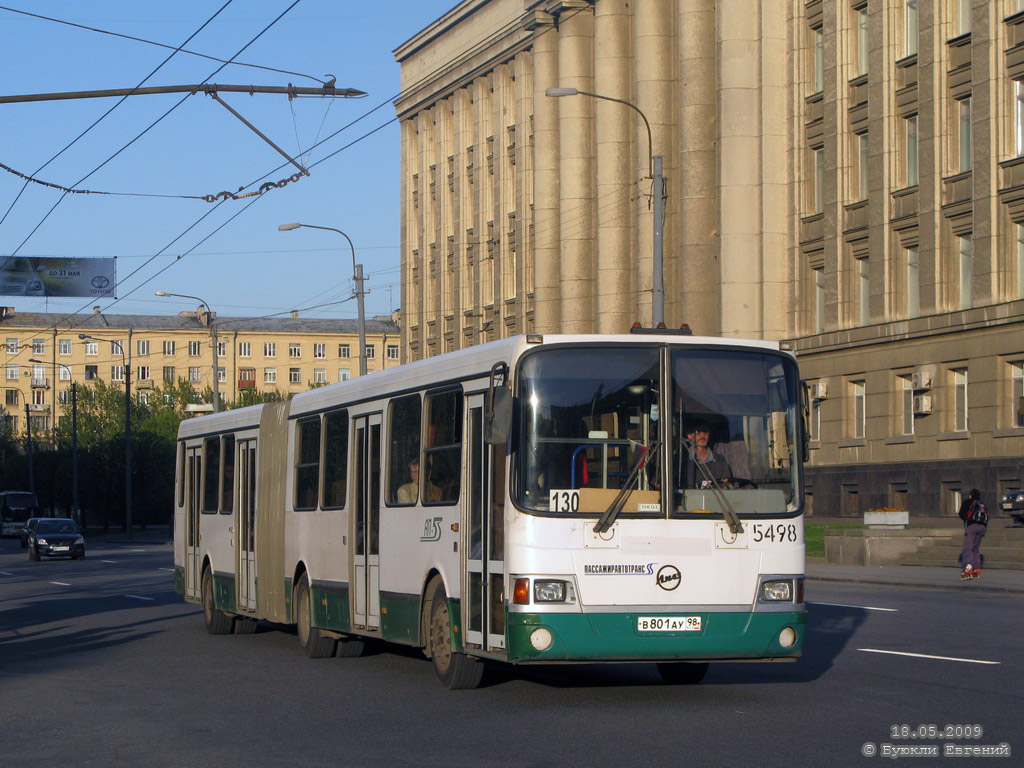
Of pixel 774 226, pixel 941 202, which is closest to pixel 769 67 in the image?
pixel 774 226

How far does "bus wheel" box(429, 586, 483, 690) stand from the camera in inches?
483

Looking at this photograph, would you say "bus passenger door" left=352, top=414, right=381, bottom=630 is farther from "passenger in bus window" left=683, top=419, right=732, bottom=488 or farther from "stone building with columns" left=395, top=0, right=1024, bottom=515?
"stone building with columns" left=395, top=0, right=1024, bottom=515

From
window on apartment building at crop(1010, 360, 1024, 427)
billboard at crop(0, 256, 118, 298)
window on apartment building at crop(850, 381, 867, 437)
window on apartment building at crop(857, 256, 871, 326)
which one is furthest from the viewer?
billboard at crop(0, 256, 118, 298)

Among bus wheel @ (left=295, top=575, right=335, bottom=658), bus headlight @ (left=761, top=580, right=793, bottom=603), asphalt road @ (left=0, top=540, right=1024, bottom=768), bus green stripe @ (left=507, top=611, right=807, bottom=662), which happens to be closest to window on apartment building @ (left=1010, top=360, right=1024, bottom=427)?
asphalt road @ (left=0, top=540, right=1024, bottom=768)

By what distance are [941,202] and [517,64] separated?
2483 centimetres

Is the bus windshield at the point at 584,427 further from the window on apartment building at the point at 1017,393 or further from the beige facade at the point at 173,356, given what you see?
the beige facade at the point at 173,356

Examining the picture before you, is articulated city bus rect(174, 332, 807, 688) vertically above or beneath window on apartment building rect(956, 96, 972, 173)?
beneath

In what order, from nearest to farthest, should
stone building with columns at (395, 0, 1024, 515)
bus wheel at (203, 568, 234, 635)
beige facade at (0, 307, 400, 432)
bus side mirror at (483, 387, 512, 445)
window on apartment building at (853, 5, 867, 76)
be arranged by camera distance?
bus side mirror at (483, 387, 512, 445)
bus wheel at (203, 568, 234, 635)
stone building with columns at (395, 0, 1024, 515)
window on apartment building at (853, 5, 867, 76)
beige facade at (0, 307, 400, 432)

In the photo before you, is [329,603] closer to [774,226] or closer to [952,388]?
[952,388]

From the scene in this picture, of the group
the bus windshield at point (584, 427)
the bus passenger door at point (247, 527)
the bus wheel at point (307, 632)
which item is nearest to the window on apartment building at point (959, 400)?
the bus passenger door at point (247, 527)

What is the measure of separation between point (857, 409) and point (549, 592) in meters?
32.8

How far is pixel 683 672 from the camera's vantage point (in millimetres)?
12688

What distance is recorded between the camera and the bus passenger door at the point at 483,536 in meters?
11.4

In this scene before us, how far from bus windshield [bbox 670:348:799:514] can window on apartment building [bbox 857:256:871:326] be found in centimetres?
3133
